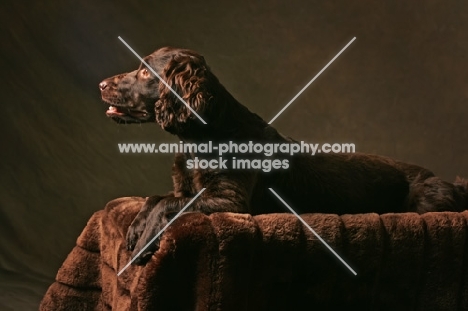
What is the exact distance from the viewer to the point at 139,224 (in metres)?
2.38

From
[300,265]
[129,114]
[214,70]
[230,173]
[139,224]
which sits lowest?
[300,265]

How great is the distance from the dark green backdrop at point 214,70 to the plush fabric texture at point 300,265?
6.34 feet

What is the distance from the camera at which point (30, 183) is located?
4383 mm

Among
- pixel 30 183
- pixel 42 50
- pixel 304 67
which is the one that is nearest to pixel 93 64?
pixel 42 50

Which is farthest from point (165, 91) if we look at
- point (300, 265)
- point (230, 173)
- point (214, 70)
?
point (214, 70)

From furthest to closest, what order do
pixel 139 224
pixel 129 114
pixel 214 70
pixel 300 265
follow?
pixel 214 70
pixel 129 114
pixel 139 224
pixel 300 265

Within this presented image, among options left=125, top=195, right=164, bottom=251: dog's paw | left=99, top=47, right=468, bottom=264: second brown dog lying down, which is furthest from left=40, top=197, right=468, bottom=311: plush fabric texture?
left=99, top=47, right=468, bottom=264: second brown dog lying down

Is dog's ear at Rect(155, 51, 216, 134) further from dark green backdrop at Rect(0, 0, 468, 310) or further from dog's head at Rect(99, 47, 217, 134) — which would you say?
dark green backdrop at Rect(0, 0, 468, 310)

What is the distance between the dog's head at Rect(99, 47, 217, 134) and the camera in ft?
7.99

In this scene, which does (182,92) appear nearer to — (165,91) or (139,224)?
(165,91)

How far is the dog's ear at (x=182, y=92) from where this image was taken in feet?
7.97

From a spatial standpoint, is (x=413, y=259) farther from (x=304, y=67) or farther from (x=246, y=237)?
(x=304, y=67)

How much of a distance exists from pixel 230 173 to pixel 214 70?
2241 mm

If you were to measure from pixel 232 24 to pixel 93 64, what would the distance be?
955 millimetres
